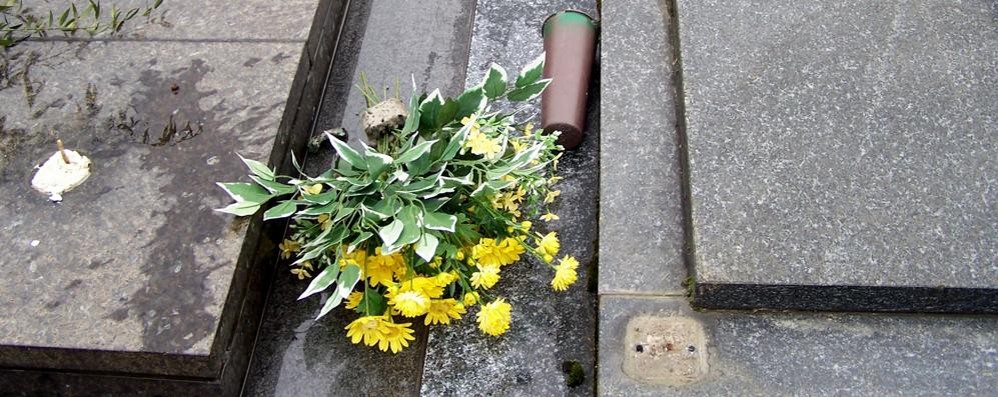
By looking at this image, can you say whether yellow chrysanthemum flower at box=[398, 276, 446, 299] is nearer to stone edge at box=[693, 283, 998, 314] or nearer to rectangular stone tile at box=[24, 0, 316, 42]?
stone edge at box=[693, 283, 998, 314]

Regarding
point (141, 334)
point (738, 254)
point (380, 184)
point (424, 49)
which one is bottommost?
point (141, 334)

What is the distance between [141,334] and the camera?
7.16 feet

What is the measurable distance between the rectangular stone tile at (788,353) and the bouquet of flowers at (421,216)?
24cm

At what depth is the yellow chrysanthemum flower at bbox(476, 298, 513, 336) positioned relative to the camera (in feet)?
7.38

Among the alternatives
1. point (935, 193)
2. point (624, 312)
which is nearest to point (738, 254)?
point (624, 312)

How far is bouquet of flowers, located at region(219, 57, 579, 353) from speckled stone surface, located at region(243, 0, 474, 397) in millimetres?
76

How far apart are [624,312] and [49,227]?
1.53 metres

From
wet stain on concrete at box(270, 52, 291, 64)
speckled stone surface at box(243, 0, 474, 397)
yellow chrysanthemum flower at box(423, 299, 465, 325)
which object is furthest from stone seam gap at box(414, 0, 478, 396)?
wet stain on concrete at box(270, 52, 291, 64)

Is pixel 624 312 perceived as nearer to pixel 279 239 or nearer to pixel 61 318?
pixel 279 239

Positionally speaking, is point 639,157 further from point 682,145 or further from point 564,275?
point 564,275

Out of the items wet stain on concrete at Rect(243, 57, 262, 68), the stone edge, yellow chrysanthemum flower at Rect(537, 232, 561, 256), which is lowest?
the stone edge

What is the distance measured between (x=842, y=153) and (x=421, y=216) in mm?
1130

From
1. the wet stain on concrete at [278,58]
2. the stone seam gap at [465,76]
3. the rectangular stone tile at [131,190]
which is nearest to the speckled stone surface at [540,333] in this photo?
the stone seam gap at [465,76]

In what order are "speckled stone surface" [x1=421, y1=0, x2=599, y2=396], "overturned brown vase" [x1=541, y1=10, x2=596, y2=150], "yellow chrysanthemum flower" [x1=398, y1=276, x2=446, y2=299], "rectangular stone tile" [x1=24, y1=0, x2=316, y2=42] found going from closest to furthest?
"yellow chrysanthemum flower" [x1=398, y1=276, x2=446, y2=299] → "speckled stone surface" [x1=421, y1=0, x2=599, y2=396] → "overturned brown vase" [x1=541, y1=10, x2=596, y2=150] → "rectangular stone tile" [x1=24, y1=0, x2=316, y2=42]
